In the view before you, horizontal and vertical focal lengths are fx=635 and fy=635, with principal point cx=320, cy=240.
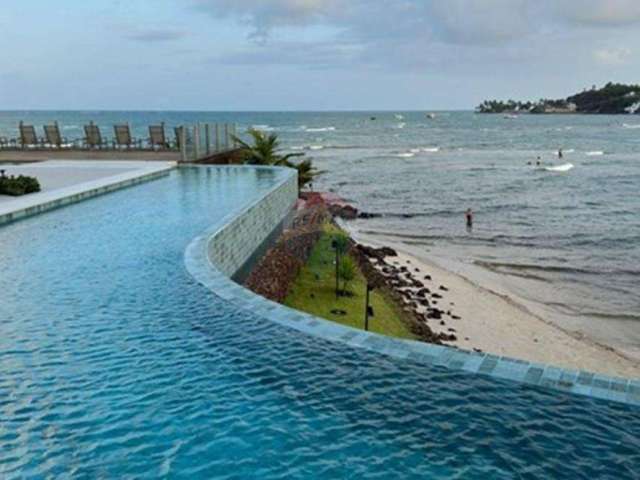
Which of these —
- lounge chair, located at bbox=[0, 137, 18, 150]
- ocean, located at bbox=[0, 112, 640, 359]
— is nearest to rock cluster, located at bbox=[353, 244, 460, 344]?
ocean, located at bbox=[0, 112, 640, 359]

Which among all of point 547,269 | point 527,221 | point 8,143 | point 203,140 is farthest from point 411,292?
point 8,143

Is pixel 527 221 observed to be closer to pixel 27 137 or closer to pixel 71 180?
pixel 71 180

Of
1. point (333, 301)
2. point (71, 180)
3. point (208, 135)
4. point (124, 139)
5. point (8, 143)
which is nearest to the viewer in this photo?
point (333, 301)

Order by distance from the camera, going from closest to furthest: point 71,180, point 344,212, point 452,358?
1. point 452,358
2. point 71,180
3. point 344,212

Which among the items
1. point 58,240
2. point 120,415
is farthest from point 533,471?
point 58,240

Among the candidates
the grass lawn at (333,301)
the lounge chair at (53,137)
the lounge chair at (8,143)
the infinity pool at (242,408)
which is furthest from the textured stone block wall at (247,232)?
the lounge chair at (8,143)

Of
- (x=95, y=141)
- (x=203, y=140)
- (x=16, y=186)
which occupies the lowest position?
(x=16, y=186)

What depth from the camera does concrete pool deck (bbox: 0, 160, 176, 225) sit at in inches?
433

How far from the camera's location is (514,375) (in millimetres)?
4574

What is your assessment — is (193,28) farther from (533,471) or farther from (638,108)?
(638,108)

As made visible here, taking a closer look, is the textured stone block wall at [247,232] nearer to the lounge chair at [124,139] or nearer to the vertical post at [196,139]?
the vertical post at [196,139]

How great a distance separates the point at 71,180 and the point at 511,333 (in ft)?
35.3

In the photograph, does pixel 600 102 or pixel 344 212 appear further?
pixel 600 102

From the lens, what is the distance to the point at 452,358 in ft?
15.9
